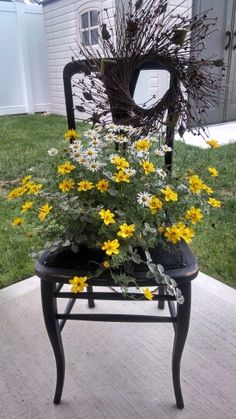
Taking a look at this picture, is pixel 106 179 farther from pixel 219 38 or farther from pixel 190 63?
pixel 219 38

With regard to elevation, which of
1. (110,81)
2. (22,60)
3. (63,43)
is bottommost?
(110,81)

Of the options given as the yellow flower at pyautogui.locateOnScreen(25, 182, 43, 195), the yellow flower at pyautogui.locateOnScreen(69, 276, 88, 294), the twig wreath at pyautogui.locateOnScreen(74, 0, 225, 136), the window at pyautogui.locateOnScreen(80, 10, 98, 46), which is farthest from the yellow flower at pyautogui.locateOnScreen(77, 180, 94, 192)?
the window at pyautogui.locateOnScreen(80, 10, 98, 46)

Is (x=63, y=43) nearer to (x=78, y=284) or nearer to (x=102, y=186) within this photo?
(x=102, y=186)

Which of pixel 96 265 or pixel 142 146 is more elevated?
pixel 142 146

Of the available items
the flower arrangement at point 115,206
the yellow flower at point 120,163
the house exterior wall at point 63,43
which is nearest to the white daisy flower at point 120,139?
→ the flower arrangement at point 115,206

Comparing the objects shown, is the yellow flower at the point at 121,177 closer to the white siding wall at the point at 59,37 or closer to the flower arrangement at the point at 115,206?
the flower arrangement at the point at 115,206

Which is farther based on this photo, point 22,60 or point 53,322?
point 22,60

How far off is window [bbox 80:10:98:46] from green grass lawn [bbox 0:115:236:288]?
1.62 m

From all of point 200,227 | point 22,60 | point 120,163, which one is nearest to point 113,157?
point 120,163

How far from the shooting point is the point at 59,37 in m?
5.92

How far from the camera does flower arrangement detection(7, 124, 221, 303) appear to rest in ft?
2.74

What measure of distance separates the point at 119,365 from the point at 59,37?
600 centimetres

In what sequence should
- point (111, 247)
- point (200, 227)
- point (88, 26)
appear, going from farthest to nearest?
1. point (88, 26)
2. point (200, 227)
3. point (111, 247)

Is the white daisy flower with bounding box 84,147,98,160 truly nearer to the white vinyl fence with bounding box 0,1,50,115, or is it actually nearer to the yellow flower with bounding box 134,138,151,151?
the yellow flower with bounding box 134,138,151,151
